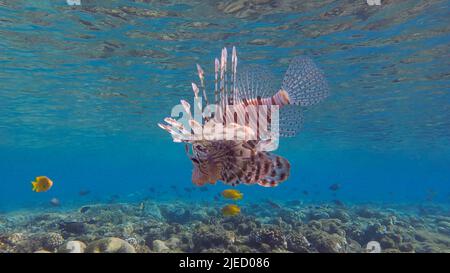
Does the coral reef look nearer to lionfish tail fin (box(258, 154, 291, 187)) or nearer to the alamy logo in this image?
lionfish tail fin (box(258, 154, 291, 187))

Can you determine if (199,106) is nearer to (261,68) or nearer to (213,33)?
(261,68)

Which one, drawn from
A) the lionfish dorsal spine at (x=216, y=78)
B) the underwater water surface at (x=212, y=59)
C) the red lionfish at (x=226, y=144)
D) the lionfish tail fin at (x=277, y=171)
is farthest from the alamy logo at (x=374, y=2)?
the lionfish tail fin at (x=277, y=171)

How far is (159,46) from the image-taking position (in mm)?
12672

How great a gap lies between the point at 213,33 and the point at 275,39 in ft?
8.11

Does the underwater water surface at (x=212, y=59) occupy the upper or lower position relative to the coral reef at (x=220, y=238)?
upper

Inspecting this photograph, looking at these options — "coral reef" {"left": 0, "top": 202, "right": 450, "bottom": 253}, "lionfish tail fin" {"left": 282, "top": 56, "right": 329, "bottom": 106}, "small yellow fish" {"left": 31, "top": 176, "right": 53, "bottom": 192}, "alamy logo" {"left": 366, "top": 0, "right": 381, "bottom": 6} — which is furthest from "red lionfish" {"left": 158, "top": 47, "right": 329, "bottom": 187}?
"alamy logo" {"left": 366, "top": 0, "right": 381, "bottom": 6}

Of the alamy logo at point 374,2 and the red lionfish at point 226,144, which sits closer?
the red lionfish at point 226,144

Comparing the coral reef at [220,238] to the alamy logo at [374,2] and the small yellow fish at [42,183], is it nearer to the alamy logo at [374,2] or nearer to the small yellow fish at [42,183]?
the small yellow fish at [42,183]

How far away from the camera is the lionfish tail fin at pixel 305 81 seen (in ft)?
12.7

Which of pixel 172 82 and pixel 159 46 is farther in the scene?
pixel 172 82

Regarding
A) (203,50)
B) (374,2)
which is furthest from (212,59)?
(374,2)

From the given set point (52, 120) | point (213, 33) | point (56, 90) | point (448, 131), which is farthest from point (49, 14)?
point (448, 131)

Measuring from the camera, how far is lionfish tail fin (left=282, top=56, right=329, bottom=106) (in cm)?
388

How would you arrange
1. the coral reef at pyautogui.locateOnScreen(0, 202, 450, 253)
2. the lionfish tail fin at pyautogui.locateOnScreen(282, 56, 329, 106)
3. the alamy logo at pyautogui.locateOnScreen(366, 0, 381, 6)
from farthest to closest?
the alamy logo at pyautogui.locateOnScreen(366, 0, 381, 6) < the coral reef at pyautogui.locateOnScreen(0, 202, 450, 253) < the lionfish tail fin at pyautogui.locateOnScreen(282, 56, 329, 106)
